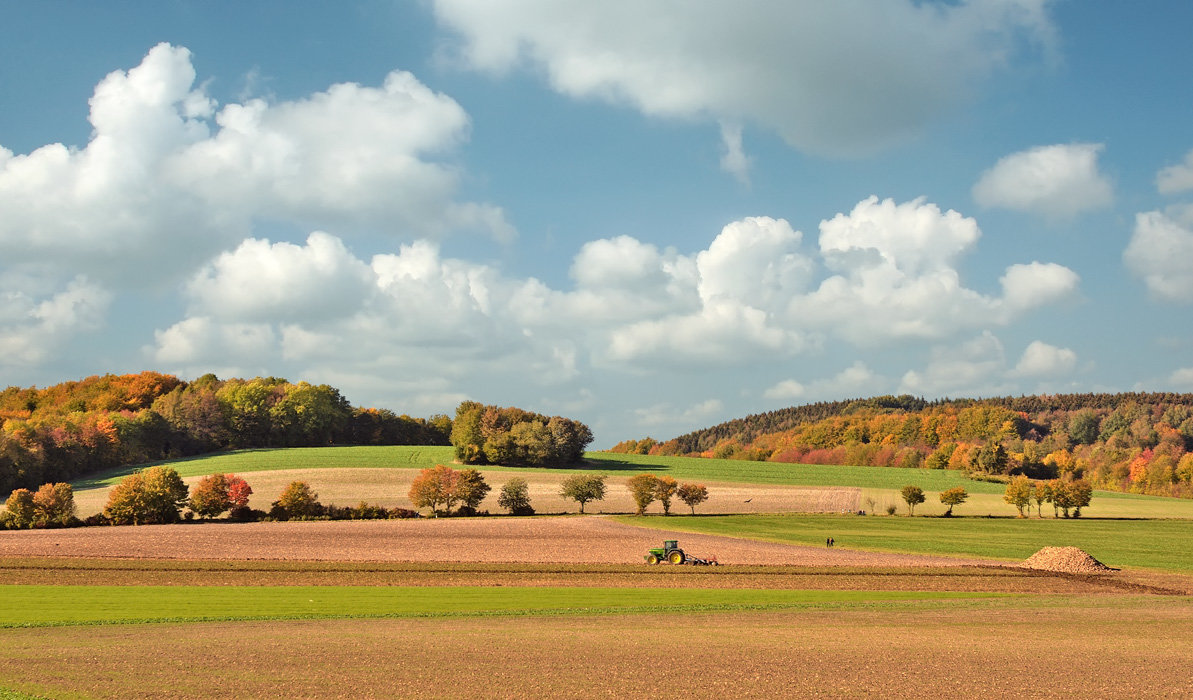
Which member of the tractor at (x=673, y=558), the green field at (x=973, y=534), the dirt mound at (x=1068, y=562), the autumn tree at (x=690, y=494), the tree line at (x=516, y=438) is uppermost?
the tree line at (x=516, y=438)

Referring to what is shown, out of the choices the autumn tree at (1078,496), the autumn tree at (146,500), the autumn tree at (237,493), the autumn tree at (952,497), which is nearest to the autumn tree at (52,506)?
the autumn tree at (146,500)

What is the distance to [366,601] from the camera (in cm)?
3347

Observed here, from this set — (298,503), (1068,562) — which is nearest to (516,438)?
(298,503)

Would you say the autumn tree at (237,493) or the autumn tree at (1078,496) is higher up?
the autumn tree at (237,493)

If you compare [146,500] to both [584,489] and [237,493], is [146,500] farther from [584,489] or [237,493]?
[584,489]

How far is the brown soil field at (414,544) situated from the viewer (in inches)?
2014

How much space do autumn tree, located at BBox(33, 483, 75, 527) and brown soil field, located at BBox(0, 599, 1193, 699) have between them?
54722 millimetres

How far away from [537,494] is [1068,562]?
190 feet

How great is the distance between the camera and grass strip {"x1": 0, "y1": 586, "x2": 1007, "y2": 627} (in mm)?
29578

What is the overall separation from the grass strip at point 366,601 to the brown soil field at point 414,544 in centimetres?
1229

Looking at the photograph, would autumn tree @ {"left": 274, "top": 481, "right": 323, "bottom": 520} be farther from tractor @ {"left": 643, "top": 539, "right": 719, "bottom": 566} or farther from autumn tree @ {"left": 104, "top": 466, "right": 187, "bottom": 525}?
tractor @ {"left": 643, "top": 539, "right": 719, "bottom": 566}

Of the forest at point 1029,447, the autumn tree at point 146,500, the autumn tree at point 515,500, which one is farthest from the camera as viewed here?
the forest at point 1029,447

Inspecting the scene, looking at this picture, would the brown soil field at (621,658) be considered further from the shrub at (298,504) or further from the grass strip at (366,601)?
the shrub at (298,504)

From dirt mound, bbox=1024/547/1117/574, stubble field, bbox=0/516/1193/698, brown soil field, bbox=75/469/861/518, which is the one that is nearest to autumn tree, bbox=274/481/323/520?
brown soil field, bbox=75/469/861/518
